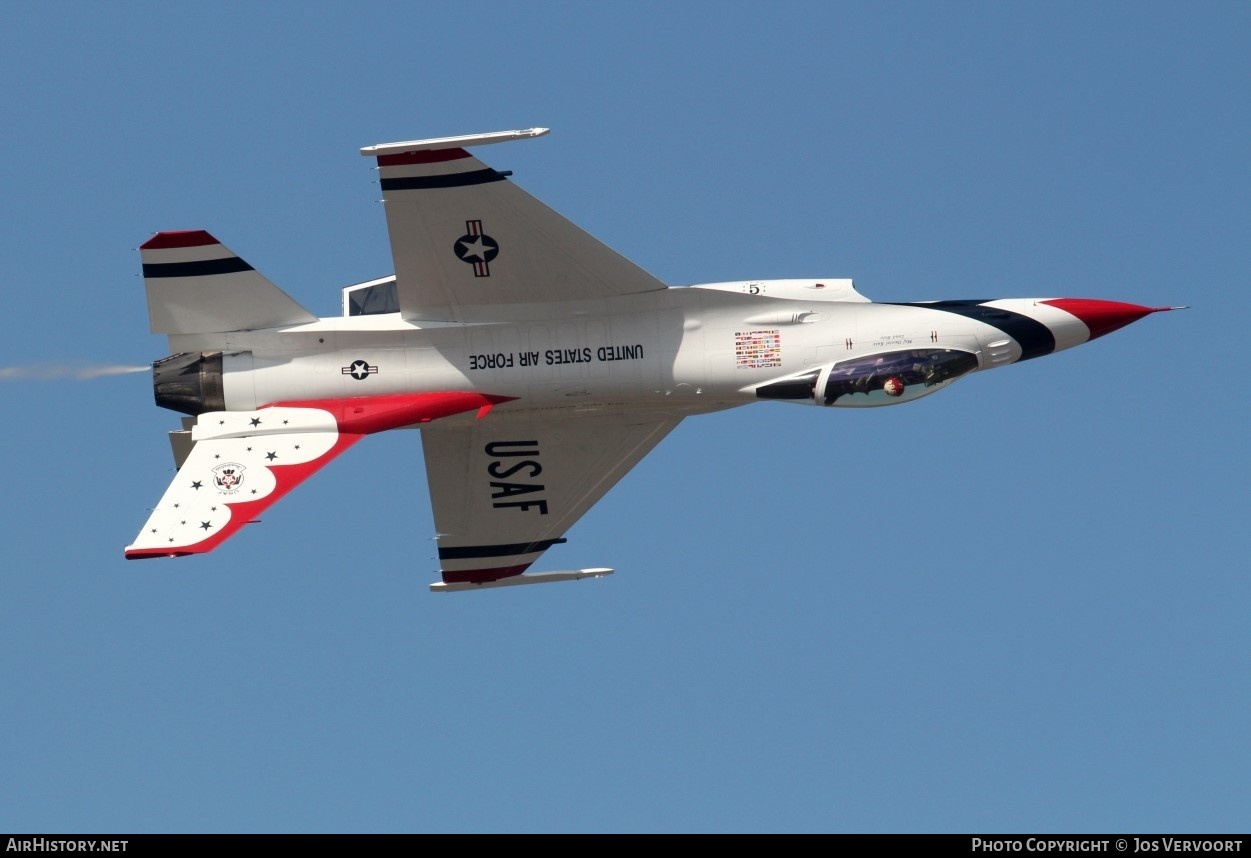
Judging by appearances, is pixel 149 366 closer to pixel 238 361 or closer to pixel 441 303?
pixel 238 361

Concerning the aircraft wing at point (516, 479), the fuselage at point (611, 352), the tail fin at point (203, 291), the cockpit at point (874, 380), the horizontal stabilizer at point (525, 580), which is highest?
the tail fin at point (203, 291)

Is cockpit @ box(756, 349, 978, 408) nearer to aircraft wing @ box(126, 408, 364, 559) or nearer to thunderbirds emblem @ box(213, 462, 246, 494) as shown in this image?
aircraft wing @ box(126, 408, 364, 559)

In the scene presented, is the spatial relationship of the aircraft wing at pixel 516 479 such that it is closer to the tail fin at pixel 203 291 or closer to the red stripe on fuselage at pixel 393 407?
the red stripe on fuselage at pixel 393 407

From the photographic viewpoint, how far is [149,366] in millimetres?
23828

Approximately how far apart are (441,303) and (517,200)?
5.61 ft

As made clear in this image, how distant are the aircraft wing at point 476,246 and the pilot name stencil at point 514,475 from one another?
2.60 meters

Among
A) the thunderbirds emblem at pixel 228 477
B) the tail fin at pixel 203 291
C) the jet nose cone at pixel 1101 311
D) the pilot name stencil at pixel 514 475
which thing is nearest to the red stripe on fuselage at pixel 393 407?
the thunderbirds emblem at pixel 228 477

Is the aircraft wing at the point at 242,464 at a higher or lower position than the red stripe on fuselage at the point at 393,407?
lower

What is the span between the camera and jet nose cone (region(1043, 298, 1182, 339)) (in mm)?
24484

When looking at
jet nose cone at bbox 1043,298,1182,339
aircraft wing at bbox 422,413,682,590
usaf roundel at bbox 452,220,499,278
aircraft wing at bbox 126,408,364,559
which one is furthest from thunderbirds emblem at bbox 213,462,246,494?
jet nose cone at bbox 1043,298,1182,339

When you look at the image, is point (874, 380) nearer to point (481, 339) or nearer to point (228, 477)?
point (481, 339)

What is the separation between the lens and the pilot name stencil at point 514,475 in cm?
2573
